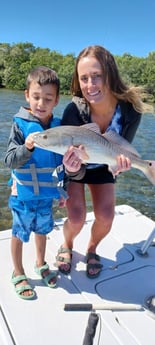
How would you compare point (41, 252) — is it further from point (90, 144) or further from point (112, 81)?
point (112, 81)

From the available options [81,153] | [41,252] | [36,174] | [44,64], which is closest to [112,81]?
[81,153]

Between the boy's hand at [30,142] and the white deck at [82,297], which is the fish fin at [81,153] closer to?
the boy's hand at [30,142]

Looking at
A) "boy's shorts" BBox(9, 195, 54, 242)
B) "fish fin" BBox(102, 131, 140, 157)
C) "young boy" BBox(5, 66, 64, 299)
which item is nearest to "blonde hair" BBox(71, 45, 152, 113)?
"young boy" BBox(5, 66, 64, 299)

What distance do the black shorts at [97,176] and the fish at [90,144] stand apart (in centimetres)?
44

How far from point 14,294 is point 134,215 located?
65.8 inches

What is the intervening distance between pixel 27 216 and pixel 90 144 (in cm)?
66

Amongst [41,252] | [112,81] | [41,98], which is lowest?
[41,252]

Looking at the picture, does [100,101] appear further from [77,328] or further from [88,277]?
[77,328]

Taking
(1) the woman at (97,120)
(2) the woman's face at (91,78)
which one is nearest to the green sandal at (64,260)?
(1) the woman at (97,120)

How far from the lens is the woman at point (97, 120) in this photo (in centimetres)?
238

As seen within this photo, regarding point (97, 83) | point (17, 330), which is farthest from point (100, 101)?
point (17, 330)

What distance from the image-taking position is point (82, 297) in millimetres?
2162

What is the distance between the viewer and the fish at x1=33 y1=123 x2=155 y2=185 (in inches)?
70.8

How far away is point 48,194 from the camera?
2166mm
